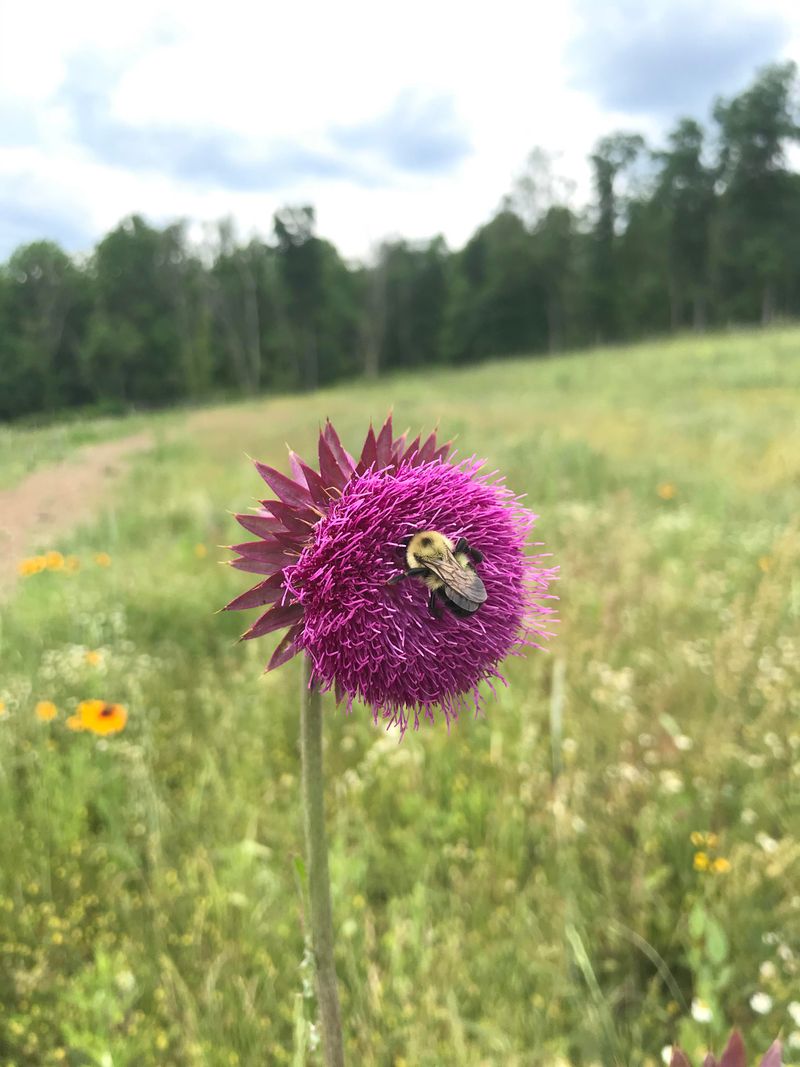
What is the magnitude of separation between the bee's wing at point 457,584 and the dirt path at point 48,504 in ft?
18.8

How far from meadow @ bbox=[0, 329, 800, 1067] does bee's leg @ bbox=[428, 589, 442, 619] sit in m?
0.68

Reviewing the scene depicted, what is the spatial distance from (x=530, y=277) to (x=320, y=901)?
67.1 meters

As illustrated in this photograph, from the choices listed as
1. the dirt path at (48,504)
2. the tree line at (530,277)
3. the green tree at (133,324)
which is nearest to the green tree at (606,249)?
the tree line at (530,277)

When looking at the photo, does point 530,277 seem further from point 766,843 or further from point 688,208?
point 766,843

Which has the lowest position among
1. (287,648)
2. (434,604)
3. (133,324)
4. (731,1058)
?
(731,1058)

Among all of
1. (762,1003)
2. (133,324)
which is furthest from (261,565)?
(133,324)

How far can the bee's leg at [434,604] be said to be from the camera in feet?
4.96

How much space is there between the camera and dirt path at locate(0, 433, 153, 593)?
755 centimetres

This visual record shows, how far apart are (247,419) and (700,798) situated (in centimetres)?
2130

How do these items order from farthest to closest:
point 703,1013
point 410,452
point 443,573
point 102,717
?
point 102,717 → point 703,1013 → point 410,452 → point 443,573

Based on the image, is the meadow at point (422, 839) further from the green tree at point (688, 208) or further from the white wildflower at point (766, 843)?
the green tree at point (688, 208)

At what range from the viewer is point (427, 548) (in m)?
1.49

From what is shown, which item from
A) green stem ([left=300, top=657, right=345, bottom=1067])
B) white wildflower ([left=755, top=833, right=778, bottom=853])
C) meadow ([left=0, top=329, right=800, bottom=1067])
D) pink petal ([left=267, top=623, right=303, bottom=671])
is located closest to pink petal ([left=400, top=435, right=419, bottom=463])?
pink petal ([left=267, top=623, right=303, bottom=671])

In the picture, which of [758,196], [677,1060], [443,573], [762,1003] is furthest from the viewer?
[758,196]
